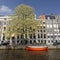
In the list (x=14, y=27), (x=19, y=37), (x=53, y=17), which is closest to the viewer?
(x=14, y=27)

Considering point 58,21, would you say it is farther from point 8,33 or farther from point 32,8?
point 8,33

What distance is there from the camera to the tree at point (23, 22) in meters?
65.2

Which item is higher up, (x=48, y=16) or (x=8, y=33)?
(x=48, y=16)

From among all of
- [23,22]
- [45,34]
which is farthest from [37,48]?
[45,34]

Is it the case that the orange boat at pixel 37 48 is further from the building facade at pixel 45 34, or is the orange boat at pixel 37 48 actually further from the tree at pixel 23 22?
the building facade at pixel 45 34

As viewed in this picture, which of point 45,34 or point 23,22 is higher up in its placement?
point 23,22

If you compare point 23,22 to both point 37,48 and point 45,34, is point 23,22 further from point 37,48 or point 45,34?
point 45,34

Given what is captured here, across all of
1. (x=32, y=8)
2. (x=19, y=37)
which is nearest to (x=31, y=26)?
(x=32, y=8)

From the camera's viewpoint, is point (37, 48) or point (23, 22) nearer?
point (37, 48)

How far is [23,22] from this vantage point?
6525cm

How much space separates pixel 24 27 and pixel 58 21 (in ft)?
87.1

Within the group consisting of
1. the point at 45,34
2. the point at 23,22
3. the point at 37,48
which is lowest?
the point at 37,48

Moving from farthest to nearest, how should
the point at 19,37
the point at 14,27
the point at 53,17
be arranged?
the point at 53,17 < the point at 19,37 < the point at 14,27

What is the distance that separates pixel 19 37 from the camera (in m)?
86.6
